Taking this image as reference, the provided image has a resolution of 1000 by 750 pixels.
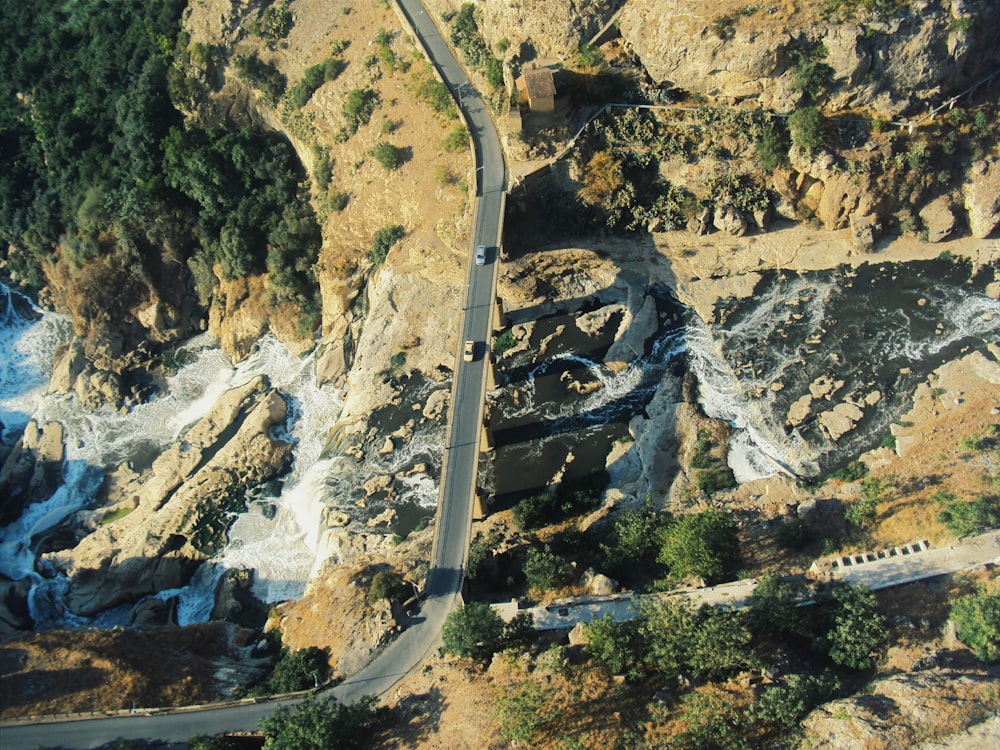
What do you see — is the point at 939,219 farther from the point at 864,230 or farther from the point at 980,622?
the point at 980,622

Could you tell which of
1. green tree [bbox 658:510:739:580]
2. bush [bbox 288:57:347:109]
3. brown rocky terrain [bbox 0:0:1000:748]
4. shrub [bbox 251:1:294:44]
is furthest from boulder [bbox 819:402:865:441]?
shrub [bbox 251:1:294:44]

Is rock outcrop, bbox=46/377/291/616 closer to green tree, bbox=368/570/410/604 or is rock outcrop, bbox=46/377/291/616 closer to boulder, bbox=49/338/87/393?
boulder, bbox=49/338/87/393

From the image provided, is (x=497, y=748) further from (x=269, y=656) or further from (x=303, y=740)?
(x=269, y=656)

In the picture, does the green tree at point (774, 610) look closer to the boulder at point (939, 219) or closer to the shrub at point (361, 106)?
the boulder at point (939, 219)

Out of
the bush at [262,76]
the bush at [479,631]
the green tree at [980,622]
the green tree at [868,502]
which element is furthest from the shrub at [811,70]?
the bush at [479,631]

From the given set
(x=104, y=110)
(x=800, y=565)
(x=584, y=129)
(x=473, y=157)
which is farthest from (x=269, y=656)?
(x=104, y=110)

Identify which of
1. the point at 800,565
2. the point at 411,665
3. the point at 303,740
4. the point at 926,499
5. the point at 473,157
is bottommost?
the point at 303,740
